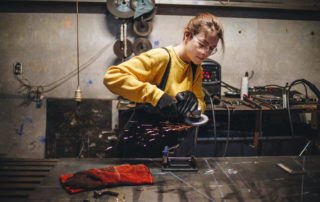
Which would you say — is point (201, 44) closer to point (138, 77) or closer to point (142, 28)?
point (138, 77)

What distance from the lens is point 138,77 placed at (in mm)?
1591

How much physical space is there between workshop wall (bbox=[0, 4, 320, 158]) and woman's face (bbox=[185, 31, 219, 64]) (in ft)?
5.66

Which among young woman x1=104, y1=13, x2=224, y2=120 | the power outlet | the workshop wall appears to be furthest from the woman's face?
the power outlet

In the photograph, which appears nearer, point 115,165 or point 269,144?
point 115,165

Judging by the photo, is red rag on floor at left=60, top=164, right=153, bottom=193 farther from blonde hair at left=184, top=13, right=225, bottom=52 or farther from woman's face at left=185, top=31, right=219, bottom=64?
blonde hair at left=184, top=13, right=225, bottom=52

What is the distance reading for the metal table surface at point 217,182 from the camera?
3.94 ft

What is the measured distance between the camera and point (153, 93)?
1.45 metres

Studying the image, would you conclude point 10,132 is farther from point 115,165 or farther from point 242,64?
point 242,64

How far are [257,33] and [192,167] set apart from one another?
2.76 metres

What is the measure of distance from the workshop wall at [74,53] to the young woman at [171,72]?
1.66 metres

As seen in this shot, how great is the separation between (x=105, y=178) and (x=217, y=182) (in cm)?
70

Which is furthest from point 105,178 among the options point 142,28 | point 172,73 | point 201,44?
point 142,28

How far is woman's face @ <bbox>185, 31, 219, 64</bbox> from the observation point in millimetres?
1513

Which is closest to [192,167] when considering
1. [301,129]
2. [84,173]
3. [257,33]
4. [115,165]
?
[115,165]
